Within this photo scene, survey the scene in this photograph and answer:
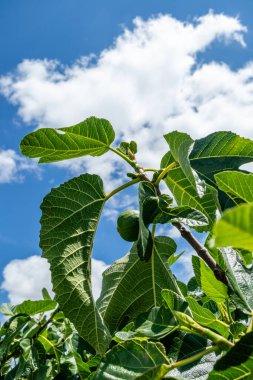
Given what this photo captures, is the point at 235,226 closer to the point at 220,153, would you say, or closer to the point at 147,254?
the point at 147,254

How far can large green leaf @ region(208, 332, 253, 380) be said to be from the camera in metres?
0.84

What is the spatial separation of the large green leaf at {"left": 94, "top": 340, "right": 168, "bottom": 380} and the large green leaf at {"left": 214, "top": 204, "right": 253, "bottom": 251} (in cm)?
61

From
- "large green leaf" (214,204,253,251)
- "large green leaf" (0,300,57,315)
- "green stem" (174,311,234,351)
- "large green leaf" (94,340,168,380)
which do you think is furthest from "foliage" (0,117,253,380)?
"large green leaf" (0,300,57,315)

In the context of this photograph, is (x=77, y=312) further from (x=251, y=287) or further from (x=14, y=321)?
(x=14, y=321)

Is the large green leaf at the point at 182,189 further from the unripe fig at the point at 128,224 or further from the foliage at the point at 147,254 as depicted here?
the unripe fig at the point at 128,224

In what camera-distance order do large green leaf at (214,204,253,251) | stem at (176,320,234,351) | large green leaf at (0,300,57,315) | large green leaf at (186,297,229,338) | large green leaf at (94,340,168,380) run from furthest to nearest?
large green leaf at (0,300,57,315) < large green leaf at (186,297,229,338) < large green leaf at (94,340,168,380) < stem at (176,320,234,351) < large green leaf at (214,204,253,251)

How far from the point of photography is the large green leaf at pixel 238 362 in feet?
2.76

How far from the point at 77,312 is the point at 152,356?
521 mm

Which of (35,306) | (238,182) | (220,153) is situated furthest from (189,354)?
(35,306)

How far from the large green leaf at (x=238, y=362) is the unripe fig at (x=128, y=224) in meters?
0.75

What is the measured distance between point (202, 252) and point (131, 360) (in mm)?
451

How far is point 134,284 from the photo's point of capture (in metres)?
1.70

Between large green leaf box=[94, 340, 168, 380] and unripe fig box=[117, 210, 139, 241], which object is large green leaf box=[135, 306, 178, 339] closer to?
large green leaf box=[94, 340, 168, 380]

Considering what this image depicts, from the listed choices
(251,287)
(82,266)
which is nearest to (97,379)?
(251,287)
